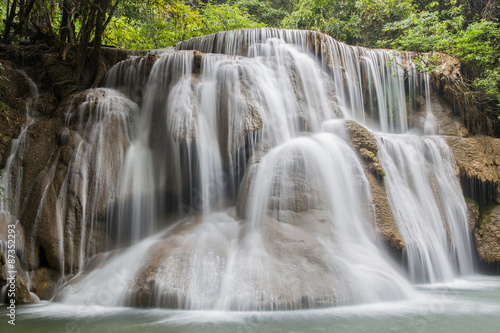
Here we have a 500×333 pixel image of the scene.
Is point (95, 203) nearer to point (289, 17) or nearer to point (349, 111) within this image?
point (349, 111)

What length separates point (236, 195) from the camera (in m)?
7.04

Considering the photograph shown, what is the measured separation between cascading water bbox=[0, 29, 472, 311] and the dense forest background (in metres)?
2.75

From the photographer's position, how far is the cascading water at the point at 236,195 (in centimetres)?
503

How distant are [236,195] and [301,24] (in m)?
11.7

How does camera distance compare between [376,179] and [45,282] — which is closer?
[45,282]

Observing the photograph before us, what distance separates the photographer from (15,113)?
25.7 ft

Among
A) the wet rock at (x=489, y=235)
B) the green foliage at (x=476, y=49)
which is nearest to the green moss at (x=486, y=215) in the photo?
the wet rock at (x=489, y=235)

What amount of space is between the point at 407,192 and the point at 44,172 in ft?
24.3

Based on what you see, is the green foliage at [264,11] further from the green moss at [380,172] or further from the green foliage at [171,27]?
the green moss at [380,172]

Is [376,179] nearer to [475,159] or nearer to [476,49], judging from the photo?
[475,159]

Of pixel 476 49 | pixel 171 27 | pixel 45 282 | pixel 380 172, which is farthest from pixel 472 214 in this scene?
pixel 171 27

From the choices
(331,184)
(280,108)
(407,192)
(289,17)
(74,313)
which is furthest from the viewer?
(289,17)

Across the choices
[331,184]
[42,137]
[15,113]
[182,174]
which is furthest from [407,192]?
[15,113]

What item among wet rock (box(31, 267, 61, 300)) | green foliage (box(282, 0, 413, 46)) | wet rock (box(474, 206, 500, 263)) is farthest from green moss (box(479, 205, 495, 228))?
green foliage (box(282, 0, 413, 46))
